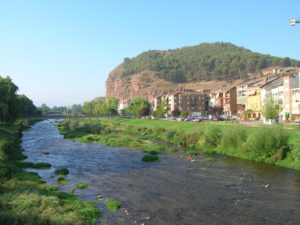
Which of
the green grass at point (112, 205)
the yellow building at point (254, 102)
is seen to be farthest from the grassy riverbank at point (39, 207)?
the yellow building at point (254, 102)

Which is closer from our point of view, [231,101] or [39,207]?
[39,207]

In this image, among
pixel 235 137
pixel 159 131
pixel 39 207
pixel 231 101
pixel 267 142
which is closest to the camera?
pixel 39 207

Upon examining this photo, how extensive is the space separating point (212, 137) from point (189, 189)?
21.6 meters

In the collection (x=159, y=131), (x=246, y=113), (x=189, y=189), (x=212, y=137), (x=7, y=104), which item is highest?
(x=7, y=104)

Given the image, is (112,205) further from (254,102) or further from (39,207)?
(254,102)

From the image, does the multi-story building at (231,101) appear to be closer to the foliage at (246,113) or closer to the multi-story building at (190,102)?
the foliage at (246,113)

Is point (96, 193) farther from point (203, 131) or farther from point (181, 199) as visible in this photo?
point (203, 131)

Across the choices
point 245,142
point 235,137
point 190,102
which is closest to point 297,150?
point 245,142

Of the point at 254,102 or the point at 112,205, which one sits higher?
the point at 254,102

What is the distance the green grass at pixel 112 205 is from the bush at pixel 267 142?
67.0 feet

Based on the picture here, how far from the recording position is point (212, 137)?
42.3 metres

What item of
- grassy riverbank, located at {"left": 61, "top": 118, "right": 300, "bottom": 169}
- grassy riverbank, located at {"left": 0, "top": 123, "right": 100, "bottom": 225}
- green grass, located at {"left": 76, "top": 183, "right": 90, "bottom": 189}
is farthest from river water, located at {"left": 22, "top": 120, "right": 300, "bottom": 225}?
grassy riverbank, located at {"left": 61, "top": 118, "right": 300, "bottom": 169}

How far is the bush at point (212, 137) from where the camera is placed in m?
41.8

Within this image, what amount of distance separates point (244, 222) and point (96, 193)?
1072 cm
